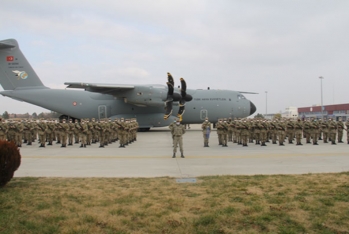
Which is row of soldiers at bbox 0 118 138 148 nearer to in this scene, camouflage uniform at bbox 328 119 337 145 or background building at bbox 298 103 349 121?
camouflage uniform at bbox 328 119 337 145

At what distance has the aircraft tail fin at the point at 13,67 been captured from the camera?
28.1 m

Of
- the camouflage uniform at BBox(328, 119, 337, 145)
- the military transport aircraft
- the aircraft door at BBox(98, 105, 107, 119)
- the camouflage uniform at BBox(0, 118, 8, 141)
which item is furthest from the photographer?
the aircraft door at BBox(98, 105, 107, 119)

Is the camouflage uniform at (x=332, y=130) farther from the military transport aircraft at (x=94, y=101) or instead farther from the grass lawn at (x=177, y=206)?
the grass lawn at (x=177, y=206)

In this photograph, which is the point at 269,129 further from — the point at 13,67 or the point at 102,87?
the point at 13,67

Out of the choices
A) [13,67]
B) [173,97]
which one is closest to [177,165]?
[173,97]

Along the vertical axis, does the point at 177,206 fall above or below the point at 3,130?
below

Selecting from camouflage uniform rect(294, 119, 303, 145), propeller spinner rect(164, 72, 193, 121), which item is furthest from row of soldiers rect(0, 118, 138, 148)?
camouflage uniform rect(294, 119, 303, 145)

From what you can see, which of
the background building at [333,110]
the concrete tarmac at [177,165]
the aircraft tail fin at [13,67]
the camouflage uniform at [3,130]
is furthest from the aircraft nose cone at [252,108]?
the background building at [333,110]

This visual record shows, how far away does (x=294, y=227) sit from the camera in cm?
514

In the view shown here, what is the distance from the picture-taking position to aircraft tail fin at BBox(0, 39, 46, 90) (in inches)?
1105

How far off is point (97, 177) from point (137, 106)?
1979 cm

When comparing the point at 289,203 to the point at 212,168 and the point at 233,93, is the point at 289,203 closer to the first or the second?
the point at 212,168

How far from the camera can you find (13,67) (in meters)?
28.1

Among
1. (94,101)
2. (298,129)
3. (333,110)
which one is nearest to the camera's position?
(298,129)
